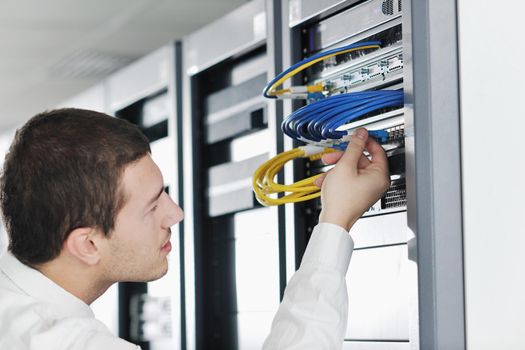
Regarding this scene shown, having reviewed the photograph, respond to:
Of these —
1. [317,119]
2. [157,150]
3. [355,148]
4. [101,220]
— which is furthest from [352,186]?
[157,150]

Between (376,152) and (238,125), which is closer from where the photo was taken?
(376,152)

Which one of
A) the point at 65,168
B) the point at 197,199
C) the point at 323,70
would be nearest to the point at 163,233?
the point at 65,168

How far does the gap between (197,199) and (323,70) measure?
2.24 feet

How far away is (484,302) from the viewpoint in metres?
1.45

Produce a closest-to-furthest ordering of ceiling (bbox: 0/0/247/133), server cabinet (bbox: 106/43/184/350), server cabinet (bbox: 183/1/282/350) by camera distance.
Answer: server cabinet (bbox: 183/1/282/350), server cabinet (bbox: 106/43/184/350), ceiling (bbox: 0/0/247/133)

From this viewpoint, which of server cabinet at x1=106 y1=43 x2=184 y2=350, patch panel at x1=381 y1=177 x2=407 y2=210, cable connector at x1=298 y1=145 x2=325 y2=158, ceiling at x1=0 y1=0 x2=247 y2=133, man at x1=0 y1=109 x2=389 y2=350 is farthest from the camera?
ceiling at x1=0 y1=0 x2=247 y2=133

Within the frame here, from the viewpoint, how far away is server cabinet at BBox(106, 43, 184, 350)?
2.46 m

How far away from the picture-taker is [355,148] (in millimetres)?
1526

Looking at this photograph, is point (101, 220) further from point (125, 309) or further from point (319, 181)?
point (125, 309)

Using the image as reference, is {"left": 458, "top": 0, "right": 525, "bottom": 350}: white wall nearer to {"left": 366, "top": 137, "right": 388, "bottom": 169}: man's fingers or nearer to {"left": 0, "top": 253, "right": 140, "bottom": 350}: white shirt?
{"left": 366, "top": 137, "right": 388, "bottom": 169}: man's fingers

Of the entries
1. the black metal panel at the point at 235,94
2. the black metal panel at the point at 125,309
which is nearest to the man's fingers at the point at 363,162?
the black metal panel at the point at 235,94

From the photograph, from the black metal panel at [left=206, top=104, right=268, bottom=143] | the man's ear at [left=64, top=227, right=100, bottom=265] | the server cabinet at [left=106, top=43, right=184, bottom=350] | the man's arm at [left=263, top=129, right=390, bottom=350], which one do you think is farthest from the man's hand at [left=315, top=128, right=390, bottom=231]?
the server cabinet at [left=106, top=43, right=184, bottom=350]

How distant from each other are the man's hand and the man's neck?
15.8 inches

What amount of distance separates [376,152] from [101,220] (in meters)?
0.46
